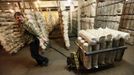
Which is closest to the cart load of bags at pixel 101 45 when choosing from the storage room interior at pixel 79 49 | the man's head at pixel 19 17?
the storage room interior at pixel 79 49

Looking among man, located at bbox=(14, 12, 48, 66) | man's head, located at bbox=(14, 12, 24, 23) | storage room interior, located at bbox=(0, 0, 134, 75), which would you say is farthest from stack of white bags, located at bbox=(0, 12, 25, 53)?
man, located at bbox=(14, 12, 48, 66)

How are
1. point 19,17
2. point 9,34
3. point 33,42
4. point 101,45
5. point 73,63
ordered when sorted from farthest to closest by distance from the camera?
point 9,34, point 19,17, point 33,42, point 73,63, point 101,45

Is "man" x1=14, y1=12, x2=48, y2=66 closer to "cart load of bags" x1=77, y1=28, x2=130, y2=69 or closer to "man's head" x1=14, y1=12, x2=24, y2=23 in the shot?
"man's head" x1=14, y1=12, x2=24, y2=23

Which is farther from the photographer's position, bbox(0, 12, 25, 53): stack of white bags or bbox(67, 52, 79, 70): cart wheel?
bbox(0, 12, 25, 53): stack of white bags

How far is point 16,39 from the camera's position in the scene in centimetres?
478

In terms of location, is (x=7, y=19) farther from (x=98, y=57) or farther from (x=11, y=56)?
(x=98, y=57)

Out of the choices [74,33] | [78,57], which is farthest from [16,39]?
[74,33]

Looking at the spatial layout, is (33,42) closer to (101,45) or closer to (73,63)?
(73,63)

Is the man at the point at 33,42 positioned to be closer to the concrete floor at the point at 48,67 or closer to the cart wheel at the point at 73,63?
the concrete floor at the point at 48,67

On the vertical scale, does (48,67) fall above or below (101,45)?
below

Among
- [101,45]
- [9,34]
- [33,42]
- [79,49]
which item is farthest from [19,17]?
[101,45]

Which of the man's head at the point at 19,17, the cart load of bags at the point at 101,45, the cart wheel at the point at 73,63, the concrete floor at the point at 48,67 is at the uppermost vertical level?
the man's head at the point at 19,17

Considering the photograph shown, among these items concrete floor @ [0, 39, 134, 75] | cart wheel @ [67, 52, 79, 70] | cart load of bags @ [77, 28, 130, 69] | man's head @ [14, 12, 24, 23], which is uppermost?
man's head @ [14, 12, 24, 23]

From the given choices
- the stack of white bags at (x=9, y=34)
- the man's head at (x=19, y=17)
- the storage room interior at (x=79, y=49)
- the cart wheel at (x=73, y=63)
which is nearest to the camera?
the storage room interior at (x=79, y=49)
